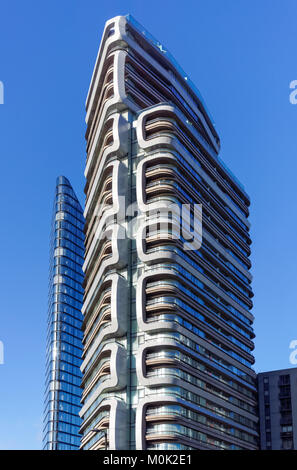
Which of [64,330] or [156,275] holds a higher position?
[64,330]

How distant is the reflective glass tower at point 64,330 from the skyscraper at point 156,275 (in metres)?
56.1

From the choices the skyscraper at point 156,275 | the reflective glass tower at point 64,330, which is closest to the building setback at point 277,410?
the skyscraper at point 156,275

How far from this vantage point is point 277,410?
13100cm

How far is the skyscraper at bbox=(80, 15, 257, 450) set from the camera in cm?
9025

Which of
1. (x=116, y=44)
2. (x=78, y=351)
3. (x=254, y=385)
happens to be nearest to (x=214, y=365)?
(x=254, y=385)

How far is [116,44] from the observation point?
115938mm

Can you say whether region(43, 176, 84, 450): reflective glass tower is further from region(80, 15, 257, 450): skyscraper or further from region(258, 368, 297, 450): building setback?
region(80, 15, 257, 450): skyscraper

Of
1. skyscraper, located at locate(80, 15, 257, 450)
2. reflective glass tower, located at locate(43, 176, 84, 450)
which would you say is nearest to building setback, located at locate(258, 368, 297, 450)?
skyscraper, located at locate(80, 15, 257, 450)

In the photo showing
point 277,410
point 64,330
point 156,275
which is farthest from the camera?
point 64,330

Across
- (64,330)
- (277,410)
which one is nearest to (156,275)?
(277,410)

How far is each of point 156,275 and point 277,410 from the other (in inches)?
2094

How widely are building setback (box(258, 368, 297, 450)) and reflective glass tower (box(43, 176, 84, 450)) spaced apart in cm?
5441

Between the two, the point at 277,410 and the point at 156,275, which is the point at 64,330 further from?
the point at 156,275

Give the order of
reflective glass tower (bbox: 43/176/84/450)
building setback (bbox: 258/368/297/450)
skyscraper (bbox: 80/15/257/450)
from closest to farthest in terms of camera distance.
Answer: skyscraper (bbox: 80/15/257/450) → building setback (bbox: 258/368/297/450) → reflective glass tower (bbox: 43/176/84/450)
